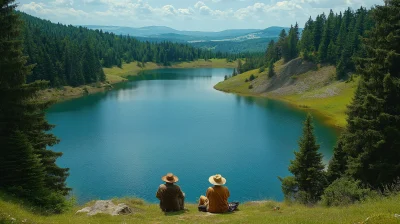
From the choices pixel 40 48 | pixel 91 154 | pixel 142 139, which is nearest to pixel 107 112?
pixel 142 139

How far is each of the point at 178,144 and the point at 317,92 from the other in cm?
5626

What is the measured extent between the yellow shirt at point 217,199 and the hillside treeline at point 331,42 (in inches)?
3385

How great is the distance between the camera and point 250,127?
67.8 metres

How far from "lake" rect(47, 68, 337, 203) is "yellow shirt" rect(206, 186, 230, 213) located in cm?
1985

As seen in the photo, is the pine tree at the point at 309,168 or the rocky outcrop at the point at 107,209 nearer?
the rocky outcrop at the point at 107,209

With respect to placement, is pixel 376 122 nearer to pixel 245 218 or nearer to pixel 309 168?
pixel 309 168

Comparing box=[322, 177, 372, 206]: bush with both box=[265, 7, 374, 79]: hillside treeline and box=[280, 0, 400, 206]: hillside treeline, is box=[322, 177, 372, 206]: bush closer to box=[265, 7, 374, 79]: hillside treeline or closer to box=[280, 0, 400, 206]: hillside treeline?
box=[280, 0, 400, 206]: hillside treeline

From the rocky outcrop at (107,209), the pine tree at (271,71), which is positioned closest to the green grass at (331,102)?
the pine tree at (271,71)

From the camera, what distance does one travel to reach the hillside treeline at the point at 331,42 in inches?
3804

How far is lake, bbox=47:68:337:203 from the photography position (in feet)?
127

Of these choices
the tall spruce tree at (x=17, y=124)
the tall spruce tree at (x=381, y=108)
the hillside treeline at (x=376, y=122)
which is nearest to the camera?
the tall spruce tree at (x=17, y=124)

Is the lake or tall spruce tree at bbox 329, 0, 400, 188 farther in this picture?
the lake

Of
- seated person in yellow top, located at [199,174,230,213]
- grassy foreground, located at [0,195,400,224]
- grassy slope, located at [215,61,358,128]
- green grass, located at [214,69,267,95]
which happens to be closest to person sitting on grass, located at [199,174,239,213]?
seated person in yellow top, located at [199,174,230,213]

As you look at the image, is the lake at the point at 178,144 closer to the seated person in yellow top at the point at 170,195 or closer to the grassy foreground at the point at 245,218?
the seated person in yellow top at the point at 170,195
